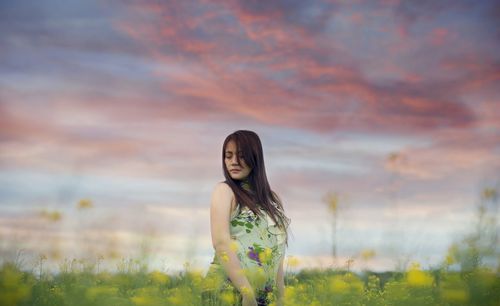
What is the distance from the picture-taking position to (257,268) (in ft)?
13.7

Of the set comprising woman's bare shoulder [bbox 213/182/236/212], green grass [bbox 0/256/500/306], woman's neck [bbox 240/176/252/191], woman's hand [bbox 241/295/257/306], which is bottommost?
woman's hand [bbox 241/295/257/306]

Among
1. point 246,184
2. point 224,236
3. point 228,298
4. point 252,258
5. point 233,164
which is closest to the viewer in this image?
point 228,298

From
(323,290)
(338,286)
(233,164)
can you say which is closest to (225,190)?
(233,164)

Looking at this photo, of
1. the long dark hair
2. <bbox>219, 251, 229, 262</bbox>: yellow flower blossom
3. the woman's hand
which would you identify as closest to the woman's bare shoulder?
the long dark hair

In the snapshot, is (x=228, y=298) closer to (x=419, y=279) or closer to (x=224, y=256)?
(x=224, y=256)

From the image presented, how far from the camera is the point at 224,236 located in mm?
4148

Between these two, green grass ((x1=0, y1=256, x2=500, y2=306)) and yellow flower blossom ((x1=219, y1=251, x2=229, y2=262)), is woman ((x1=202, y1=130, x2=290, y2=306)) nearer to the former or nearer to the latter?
yellow flower blossom ((x1=219, y1=251, x2=229, y2=262))

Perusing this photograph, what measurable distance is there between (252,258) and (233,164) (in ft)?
2.65

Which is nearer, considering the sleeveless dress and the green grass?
the green grass

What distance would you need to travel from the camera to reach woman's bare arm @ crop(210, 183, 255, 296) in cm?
397

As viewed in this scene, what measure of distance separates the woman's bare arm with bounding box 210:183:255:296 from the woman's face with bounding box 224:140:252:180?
215mm

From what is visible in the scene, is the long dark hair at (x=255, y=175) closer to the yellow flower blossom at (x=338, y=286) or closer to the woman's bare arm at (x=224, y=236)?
the woman's bare arm at (x=224, y=236)

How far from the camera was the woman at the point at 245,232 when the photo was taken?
4.03 metres

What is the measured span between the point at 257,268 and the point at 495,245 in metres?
1.85
